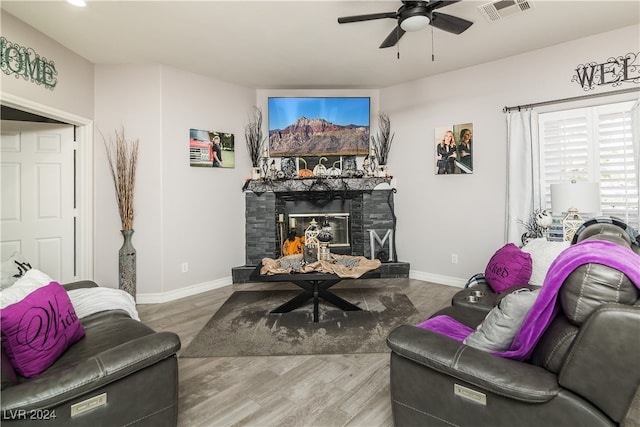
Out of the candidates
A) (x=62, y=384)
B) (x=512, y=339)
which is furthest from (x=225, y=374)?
(x=512, y=339)

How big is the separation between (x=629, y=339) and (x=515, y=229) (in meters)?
2.94

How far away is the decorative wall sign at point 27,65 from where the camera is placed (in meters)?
2.62

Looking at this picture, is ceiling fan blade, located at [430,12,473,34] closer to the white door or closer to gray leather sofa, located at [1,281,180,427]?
gray leather sofa, located at [1,281,180,427]

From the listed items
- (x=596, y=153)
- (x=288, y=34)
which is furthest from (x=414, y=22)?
(x=596, y=153)

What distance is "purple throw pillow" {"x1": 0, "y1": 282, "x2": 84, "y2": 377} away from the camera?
1291 millimetres

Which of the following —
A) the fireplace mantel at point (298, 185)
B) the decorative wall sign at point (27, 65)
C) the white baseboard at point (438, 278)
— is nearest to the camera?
the decorative wall sign at point (27, 65)

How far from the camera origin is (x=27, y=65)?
282 centimetres

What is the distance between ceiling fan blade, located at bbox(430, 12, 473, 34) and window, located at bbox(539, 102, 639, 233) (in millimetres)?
1875

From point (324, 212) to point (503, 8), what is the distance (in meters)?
3.16

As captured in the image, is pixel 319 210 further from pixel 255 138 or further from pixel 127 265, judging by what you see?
pixel 127 265

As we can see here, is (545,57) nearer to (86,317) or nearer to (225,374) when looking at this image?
(225,374)

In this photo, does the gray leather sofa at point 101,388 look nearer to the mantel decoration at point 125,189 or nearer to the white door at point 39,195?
the mantel decoration at point 125,189

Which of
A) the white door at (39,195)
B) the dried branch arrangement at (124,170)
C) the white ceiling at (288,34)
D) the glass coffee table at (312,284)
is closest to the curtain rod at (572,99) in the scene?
the white ceiling at (288,34)

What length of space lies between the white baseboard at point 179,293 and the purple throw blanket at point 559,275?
3.59 m
